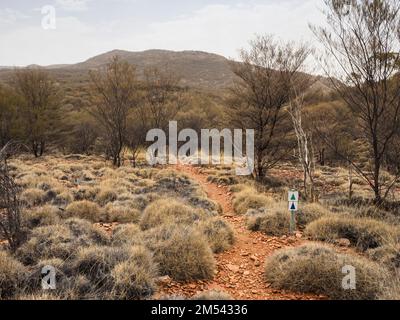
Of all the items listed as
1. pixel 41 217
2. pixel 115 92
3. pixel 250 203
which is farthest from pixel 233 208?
pixel 115 92

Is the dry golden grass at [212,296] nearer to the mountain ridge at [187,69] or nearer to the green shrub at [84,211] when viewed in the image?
the green shrub at [84,211]

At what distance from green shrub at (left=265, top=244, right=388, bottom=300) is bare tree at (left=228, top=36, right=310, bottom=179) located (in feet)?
31.0

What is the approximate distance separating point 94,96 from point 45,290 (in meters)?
15.5

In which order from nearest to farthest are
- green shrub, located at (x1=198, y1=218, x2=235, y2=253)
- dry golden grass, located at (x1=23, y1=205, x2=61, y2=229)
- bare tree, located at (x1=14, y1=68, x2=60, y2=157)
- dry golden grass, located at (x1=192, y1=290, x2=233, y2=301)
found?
1. dry golden grass, located at (x1=192, y1=290, x2=233, y2=301)
2. green shrub, located at (x1=198, y1=218, x2=235, y2=253)
3. dry golden grass, located at (x1=23, y1=205, x2=61, y2=229)
4. bare tree, located at (x1=14, y1=68, x2=60, y2=157)

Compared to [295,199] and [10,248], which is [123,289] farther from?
[295,199]

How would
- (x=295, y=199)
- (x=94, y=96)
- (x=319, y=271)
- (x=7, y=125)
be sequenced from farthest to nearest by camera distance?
(x=7, y=125) → (x=94, y=96) → (x=295, y=199) → (x=319, y=271)

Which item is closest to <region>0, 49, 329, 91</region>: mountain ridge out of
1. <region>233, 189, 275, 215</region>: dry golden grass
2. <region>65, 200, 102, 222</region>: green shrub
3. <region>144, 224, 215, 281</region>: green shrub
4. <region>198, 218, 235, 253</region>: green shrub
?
<region>233, 189, 275, 215</region>: dry golden grass

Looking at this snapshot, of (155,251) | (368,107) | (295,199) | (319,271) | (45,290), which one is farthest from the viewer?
(368,107)

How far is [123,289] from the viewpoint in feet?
13.3

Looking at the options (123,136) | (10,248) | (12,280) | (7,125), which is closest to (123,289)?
(12,280)

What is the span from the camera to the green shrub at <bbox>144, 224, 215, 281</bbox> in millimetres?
4859

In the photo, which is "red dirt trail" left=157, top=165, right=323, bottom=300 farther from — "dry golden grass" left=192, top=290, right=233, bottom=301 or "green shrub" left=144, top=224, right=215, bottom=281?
"dry golden grass" left=192, top=290, right=233, bottom=301

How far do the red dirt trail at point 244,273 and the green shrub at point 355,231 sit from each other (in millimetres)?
532

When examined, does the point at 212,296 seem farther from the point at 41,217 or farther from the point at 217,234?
the point at 41,217
